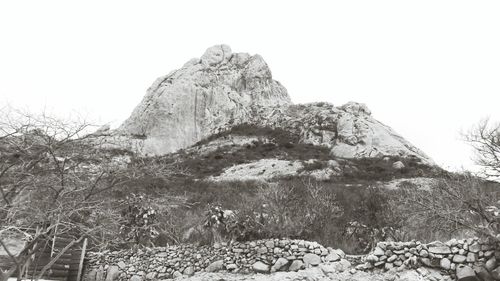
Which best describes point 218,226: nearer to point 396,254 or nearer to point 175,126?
point 396,254

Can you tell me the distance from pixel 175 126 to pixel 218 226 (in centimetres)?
4370

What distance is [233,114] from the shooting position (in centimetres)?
5891

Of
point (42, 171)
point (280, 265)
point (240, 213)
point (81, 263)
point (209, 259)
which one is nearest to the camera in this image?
point (42, 171)

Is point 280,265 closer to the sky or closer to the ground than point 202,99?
closer to the ground

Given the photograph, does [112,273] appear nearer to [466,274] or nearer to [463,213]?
[466,274]

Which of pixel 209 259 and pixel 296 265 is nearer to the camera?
pixel 296 265

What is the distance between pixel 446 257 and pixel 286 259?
440 cm

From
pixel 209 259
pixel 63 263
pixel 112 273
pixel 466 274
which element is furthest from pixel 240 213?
pixel 63 263

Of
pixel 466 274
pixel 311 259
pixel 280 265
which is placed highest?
pixel 466 274

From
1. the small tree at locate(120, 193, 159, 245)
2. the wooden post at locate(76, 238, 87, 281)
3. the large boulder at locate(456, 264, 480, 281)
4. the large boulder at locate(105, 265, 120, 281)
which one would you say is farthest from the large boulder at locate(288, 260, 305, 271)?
the wooden post at locate(76, 238, 87, 281)

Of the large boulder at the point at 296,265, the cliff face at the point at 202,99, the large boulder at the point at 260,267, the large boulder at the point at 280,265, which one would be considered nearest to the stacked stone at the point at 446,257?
the large boulder at the point at 296,265

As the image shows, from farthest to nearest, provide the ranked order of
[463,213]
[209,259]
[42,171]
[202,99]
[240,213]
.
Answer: [202,99]
[240,213]
[209,259]
[463,213]
[42,171]

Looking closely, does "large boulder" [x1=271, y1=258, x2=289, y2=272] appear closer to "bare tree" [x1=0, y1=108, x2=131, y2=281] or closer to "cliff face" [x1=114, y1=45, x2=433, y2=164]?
"bare tree" [x1=0, y1=108, x2=131, y2=281]

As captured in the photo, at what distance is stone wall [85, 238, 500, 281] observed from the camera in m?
9.60
